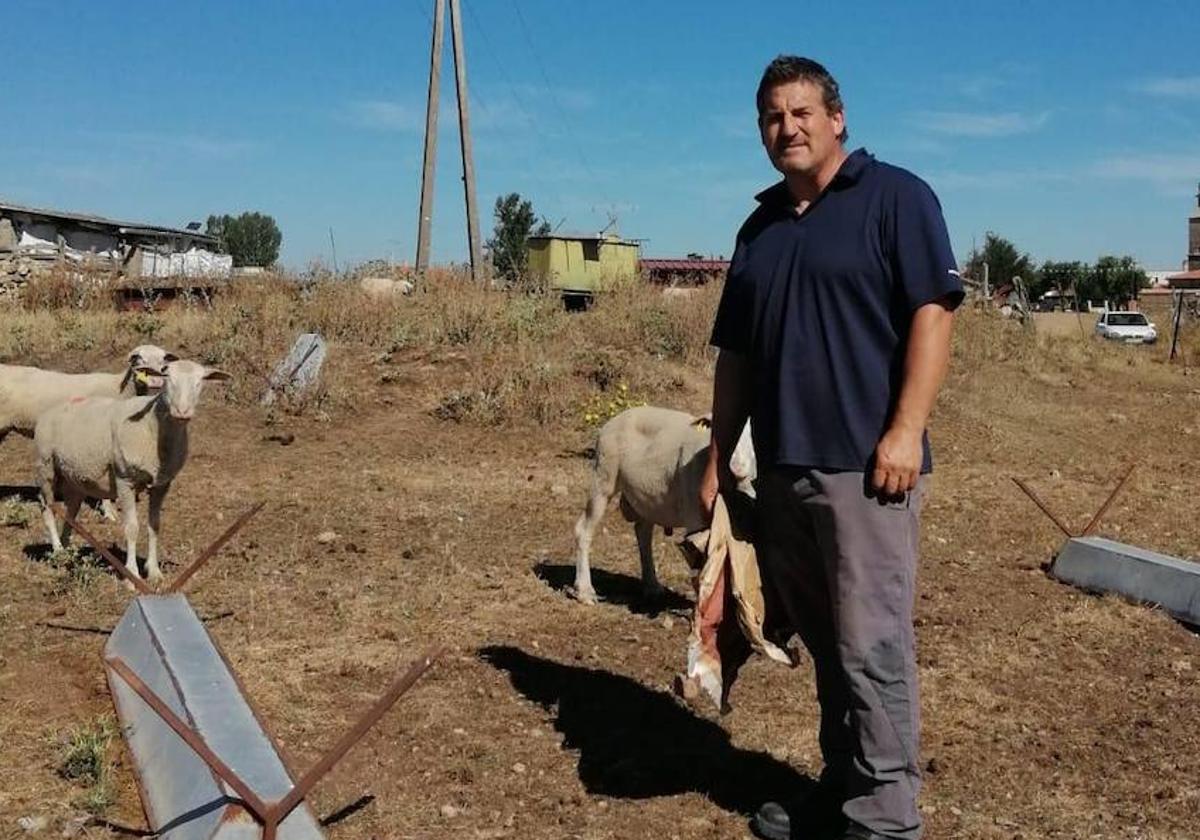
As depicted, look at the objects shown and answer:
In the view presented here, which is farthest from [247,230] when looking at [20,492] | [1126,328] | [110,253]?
[20,492]

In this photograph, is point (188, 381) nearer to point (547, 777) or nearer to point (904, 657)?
point (547, 777)

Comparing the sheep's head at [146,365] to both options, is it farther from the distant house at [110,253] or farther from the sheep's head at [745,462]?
the distant house at [110,253]

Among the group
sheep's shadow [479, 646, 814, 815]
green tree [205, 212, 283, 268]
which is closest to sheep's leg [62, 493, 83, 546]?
sheep's shadow [479, 646, 814, 815]

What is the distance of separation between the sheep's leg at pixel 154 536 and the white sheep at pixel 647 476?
262 centimetres

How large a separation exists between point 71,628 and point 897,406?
15.7 ft

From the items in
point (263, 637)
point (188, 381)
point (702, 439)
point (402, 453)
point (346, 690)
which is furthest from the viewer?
point (402, 453)

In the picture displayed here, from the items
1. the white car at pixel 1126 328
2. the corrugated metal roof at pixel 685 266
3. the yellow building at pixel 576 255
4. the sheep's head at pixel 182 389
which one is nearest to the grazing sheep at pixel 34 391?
the sheep's head at pixel 182 389

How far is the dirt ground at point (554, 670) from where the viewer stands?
14.3 feet

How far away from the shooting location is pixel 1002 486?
11.4 meters

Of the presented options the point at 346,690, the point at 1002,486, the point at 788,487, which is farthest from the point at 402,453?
the point at 788,487

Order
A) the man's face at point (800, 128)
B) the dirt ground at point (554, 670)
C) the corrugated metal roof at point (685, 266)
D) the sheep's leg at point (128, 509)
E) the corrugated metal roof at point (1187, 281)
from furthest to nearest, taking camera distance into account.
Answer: the corrugated metal roof at point (1187, 281)
the corrugated metal roof at point (685, 266)
the sheep's leg at point (128, 509)
the dirt ground at point (554, 670)
the man's face at point (800, 128)

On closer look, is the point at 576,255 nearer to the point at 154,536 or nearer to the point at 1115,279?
the point at 154,536

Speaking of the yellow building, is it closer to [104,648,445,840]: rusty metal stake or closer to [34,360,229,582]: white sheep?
[34,360,229,582]: white sheep

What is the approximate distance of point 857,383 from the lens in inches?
136
